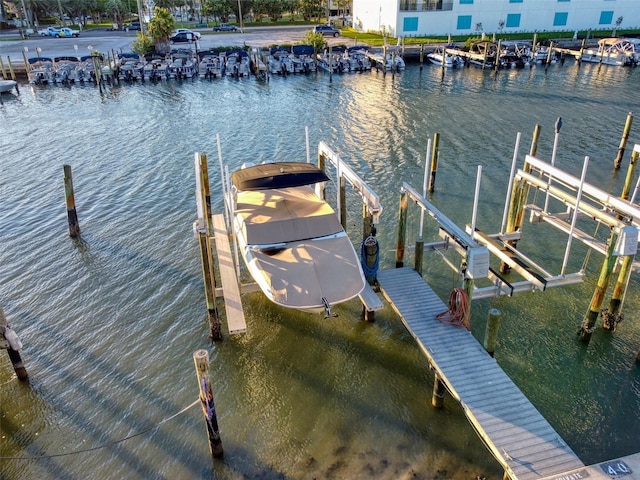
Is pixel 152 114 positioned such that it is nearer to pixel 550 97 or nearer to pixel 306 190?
pixel 306 190

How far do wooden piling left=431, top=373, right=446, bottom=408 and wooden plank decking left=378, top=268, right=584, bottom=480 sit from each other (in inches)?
8.7

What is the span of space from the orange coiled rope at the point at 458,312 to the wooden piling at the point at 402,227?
2.92 meters

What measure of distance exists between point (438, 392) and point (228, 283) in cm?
555

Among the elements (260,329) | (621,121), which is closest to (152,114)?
(260,329)

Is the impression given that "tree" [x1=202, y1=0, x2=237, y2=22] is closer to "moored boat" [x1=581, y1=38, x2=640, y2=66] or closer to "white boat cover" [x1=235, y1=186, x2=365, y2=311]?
"moored boat" [x1=581, y1=38, x2=640, y2=66]

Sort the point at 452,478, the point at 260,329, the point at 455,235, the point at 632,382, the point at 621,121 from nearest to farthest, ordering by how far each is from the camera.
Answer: the point at 452,478, the point at 632,382, the point at 455,235, the point at 260,329, the point at 621,121

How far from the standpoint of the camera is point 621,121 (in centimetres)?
2842

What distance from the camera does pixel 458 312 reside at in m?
10.4

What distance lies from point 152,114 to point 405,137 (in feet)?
54.9

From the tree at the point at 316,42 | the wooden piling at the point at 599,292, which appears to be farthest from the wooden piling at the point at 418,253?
the tree at the point at 316,42

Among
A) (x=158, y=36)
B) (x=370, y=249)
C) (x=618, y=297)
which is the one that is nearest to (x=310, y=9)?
(x=158, y=36)

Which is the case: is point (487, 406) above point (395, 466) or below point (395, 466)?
above

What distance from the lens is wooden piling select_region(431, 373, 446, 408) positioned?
9.47 m

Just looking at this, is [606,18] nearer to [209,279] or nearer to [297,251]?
[297,251]
